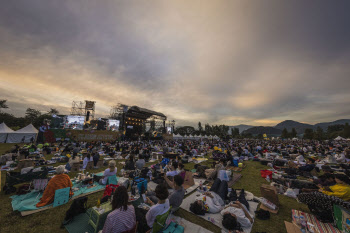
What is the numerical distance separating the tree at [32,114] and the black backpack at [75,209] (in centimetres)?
6657

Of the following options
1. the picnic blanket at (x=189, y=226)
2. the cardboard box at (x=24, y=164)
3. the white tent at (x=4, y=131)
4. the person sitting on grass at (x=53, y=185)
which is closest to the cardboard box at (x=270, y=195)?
the picnic blanket at (x=189, y=226)

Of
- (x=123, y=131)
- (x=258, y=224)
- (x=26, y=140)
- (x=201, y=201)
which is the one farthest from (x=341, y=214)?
(x=26, y=140)

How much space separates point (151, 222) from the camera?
301 cm

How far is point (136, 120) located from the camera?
42.1 metres

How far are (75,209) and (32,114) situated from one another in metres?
69.5

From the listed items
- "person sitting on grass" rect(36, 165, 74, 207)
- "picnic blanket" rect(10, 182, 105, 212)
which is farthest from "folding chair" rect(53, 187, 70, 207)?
"picnic blanket" rect(10, 182, 105, 212)

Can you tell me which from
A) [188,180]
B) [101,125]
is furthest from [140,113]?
[188,180]

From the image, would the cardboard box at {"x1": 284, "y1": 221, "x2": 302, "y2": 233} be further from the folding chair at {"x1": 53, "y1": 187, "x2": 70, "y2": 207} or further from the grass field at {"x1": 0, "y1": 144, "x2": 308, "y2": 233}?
the folding chair at {"x1": 53, "y1": 187, "x2": 70, "y2": 207}

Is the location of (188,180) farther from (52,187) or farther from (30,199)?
(30,199)

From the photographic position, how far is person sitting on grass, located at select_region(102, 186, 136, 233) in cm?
234

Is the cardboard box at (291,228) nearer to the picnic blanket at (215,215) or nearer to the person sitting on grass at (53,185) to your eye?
the picnic blanket at (215,215)

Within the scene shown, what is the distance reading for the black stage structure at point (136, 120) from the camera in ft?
122

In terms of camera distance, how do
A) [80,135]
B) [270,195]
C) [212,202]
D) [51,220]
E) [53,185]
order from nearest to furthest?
[51,220] → [212,202] → [53,185] → [270,195] → [80,135]

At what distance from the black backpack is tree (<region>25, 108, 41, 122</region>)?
2621 inches
